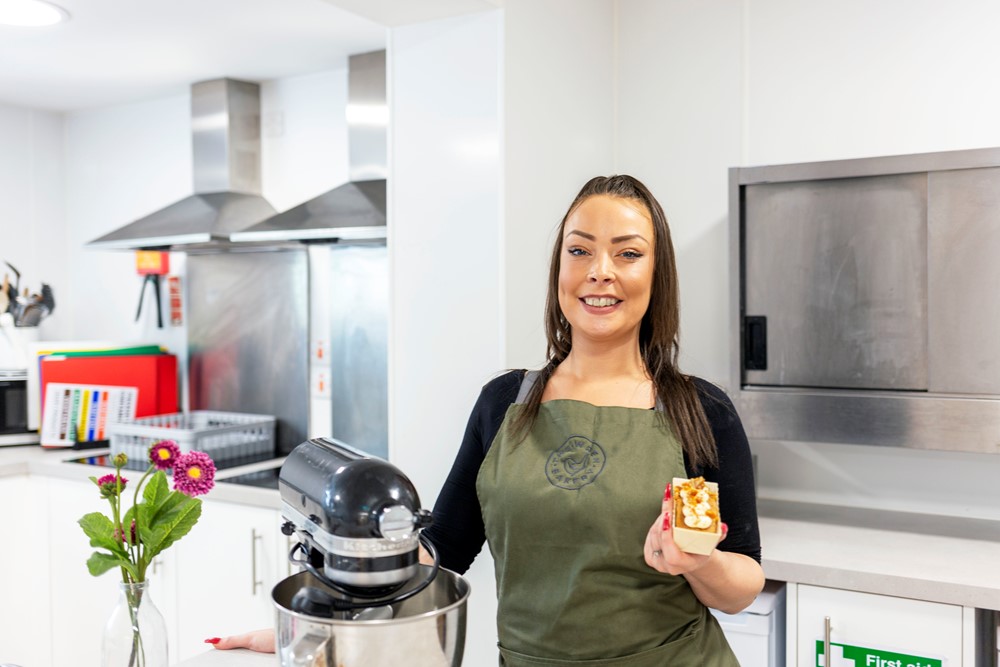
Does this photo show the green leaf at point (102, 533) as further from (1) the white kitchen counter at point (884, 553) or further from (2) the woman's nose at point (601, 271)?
(1) the white kitchen counter at point (884, 553)

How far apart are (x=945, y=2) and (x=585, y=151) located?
0.97 m

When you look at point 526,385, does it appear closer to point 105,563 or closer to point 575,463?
point 575,463

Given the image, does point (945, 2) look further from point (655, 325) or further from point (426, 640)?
point (426, 640)

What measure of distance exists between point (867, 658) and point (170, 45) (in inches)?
113

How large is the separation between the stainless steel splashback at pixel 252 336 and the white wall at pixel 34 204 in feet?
2.66

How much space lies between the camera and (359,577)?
2.72 ft

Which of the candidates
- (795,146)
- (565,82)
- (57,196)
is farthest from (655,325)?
(57,196)

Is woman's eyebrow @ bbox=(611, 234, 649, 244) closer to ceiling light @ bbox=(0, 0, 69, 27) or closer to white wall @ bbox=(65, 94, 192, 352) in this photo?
ceiling light @ bbox=(0, 0, 69, 27)

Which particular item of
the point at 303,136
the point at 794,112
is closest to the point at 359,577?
the point at 794,112

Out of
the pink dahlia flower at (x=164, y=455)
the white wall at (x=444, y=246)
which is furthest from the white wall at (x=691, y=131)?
the pink dahlia flower at (x=164, y=455)

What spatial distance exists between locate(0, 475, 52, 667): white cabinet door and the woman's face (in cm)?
264

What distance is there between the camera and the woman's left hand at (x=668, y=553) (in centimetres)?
107

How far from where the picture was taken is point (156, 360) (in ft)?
12.2

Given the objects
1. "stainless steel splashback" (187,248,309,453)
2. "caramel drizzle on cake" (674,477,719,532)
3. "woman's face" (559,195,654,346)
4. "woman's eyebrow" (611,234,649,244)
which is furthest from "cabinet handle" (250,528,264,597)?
"caramel drizzle on cake" (674,477,719,532)
